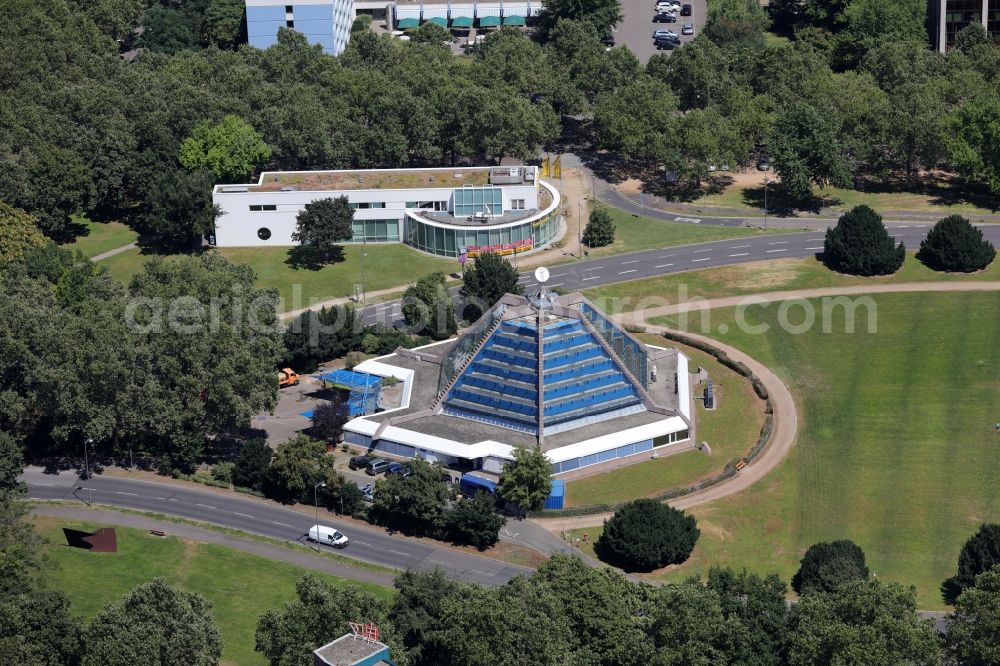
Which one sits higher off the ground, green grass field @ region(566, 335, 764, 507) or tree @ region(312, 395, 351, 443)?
tree @ region(312, 395, 351, 443)

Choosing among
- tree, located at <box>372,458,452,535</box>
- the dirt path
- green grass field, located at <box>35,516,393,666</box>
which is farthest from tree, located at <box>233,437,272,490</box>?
the dirt path

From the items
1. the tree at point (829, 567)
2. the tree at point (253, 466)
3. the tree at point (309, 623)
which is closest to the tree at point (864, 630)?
the tree at point (829, 567)

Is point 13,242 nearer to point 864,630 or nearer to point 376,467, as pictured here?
Result: point 376,467

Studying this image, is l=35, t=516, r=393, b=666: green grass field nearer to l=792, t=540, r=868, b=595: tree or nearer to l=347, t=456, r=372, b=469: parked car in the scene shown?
l=347, t=456, r=372, b=469: parked car

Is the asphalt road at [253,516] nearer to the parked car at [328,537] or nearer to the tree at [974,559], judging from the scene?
the parked car at [328,537]

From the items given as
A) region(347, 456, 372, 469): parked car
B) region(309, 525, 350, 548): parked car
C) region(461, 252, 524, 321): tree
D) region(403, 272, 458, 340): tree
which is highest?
region(461, 252, 524, 321): tree

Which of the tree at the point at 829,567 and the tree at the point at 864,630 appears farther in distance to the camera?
the tree at the point at 829,567

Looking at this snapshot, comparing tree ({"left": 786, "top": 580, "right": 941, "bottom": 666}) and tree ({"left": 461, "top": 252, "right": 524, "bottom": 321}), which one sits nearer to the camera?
A: tree ({"left": 786, "top": 580, "right": 941, "bottom": 666})
